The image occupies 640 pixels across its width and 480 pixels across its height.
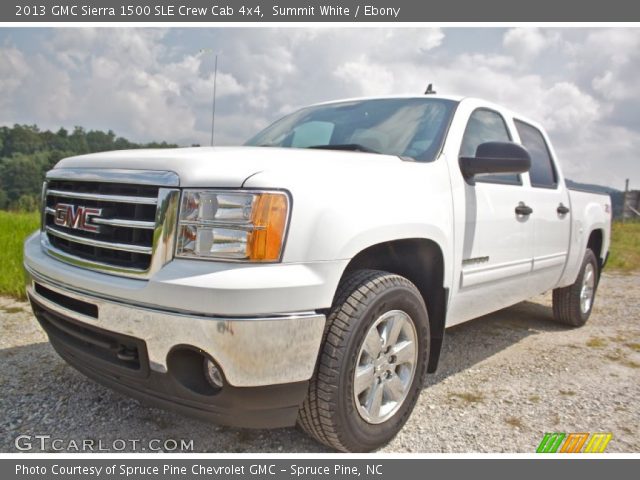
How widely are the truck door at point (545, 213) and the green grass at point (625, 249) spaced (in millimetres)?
5550

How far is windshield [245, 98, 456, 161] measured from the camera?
2725 millimetres

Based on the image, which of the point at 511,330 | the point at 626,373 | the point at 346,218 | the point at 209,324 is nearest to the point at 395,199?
the point at 346,218

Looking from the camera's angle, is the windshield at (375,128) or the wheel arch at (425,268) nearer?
the wheel arch at (425,268)

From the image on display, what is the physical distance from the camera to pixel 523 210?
3.22 m

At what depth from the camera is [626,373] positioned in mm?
3426

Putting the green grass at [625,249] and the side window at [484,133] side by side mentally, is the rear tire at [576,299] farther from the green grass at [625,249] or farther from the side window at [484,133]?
the green grass at [625,249]

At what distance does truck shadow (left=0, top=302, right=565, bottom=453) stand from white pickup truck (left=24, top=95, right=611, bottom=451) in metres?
0.37

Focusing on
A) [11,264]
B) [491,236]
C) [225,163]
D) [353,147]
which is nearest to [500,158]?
[491,236]

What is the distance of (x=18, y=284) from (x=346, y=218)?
4.34 metres

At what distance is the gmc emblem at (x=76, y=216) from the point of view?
6.73 feet

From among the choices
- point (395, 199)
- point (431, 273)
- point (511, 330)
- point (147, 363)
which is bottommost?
point (511, 330)

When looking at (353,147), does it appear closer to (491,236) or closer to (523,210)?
(491,236)

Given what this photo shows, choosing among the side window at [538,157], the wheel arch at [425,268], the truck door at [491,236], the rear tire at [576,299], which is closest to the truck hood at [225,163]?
the wheel arch at [425,268]

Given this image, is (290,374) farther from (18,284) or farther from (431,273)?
(18,284)
